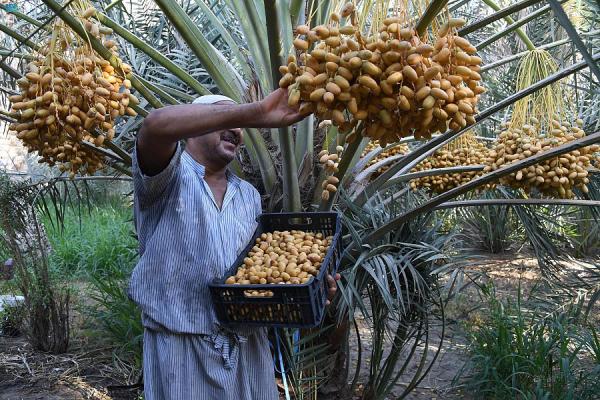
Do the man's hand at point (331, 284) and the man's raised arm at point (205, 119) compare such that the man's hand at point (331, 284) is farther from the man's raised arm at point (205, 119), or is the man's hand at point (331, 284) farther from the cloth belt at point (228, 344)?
the man's raised arm at point (205, 119)

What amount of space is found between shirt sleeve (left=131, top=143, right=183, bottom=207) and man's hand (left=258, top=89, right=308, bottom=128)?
361 millimetres

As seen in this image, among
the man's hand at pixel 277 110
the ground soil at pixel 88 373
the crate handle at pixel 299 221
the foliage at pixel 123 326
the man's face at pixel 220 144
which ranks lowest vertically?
the ground soil at pixel 88 373

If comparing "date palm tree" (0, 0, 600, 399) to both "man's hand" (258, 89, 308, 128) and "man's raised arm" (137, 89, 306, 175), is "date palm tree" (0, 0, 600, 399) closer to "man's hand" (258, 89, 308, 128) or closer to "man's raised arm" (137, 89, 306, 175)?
"man's raised arm" (137, 89, 306, 175)

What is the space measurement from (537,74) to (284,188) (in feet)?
3.64

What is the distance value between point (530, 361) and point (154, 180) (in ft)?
7.64

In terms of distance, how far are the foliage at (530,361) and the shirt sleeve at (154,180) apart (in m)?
1.97

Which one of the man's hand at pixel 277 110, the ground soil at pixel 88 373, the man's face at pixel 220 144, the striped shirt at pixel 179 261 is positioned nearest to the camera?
the man's hand at pixel 277 110

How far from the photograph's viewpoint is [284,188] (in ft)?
7.40

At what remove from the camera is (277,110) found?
4.13 feet

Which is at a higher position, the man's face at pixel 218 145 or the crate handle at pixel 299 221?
the man's face at pixel 218 145

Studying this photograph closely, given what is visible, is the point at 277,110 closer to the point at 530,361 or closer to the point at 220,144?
the point at 220,144

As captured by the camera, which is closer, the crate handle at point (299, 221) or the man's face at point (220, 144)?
the man's face at point (220, 144)

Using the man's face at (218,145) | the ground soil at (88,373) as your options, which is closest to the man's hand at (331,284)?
the man's face at (218,145)

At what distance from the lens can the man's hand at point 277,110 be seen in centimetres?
125
